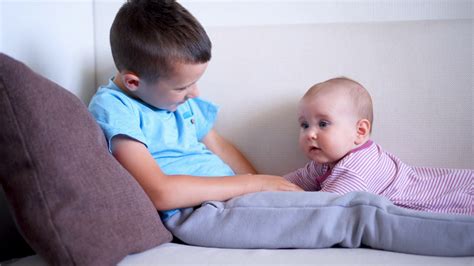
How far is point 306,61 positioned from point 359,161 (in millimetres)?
363

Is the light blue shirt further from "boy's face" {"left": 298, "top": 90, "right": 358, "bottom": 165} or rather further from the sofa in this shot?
"boy's face" {"left": 298, "top": 90, "right": 358, "bottom": 165}

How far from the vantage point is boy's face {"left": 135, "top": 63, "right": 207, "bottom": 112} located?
116 centimetres

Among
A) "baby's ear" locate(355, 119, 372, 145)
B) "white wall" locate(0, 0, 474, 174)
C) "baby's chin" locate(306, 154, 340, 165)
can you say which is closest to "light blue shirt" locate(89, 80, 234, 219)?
"white wall" locate(0, 0, 474, 174)

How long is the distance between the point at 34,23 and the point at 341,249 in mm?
919

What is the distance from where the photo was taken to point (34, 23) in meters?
1.26

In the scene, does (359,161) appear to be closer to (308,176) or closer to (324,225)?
(308,176)

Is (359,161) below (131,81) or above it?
below

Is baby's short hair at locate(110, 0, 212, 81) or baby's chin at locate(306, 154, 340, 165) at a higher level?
baby's short hair at locate(110, 0, 212, 81)

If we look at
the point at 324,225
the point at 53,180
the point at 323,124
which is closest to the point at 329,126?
the point at 323,124

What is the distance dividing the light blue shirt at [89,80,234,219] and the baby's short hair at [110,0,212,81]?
87 millimetres

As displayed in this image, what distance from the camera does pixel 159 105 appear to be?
1239mm

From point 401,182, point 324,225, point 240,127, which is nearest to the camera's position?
point 324,225

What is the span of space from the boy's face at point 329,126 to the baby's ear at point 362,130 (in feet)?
0.04

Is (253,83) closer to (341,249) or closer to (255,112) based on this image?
(255,112)
